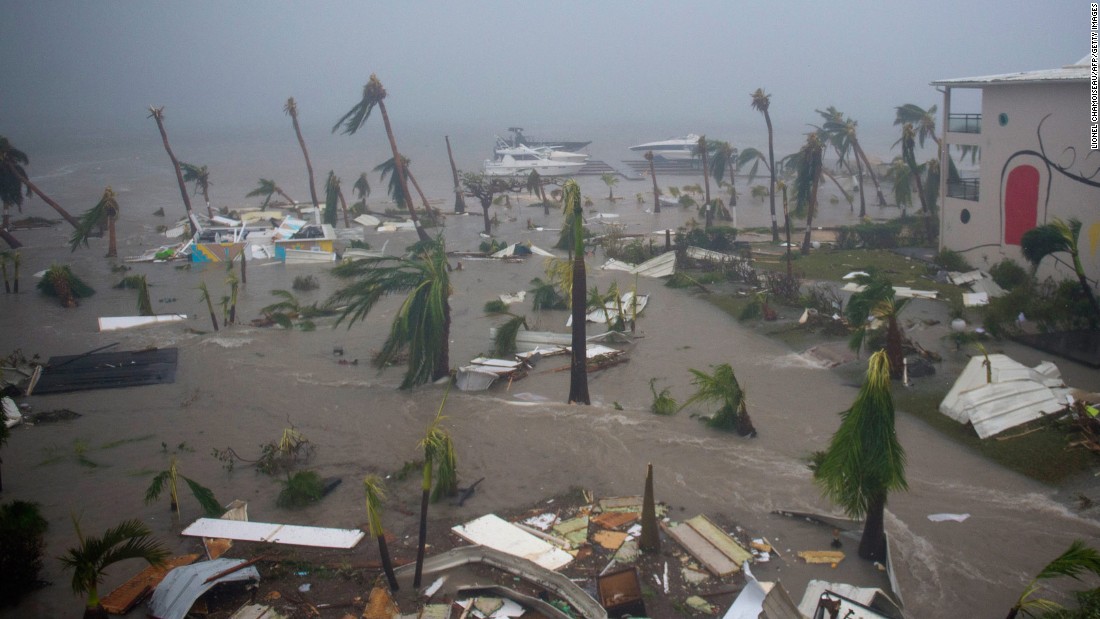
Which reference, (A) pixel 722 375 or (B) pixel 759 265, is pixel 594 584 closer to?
(A) pixel 722 375

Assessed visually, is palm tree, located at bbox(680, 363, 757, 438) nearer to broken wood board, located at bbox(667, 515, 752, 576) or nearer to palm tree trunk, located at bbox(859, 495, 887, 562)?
broken wood board, located at bbox(667, 515, 752, 576)

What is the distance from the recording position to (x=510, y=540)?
947 cm

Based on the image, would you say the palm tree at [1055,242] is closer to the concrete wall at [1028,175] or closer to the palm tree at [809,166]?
the concrete wall at [1028,175]

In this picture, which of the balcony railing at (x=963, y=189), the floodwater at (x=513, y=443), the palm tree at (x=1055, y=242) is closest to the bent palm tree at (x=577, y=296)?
the floodwater at (x=513, y=443)

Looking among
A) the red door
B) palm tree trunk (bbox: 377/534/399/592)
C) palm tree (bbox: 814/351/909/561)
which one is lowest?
palm tree trunk (bbox: 377/534/399/592)

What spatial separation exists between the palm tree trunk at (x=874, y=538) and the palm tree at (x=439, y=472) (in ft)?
15.8

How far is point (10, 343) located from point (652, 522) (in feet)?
58.8

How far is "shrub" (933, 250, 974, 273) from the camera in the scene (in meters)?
24.3

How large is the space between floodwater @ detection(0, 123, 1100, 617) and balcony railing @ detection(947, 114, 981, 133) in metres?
11.0

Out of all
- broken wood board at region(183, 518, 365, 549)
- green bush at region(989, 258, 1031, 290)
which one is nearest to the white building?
green bush at region(989, 258, 1031, 290)

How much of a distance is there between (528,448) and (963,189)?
1949 centimetres

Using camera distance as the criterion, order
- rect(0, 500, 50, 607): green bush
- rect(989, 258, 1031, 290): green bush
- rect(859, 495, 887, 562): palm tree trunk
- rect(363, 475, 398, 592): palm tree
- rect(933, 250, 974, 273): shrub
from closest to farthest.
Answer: rect(363, 475, 398, 592): palm tree
rect(0, 500, 50, 607): green bush
rect(859, 495, 887, 562): palm tree trunk
rect(989, 258, 1031, 290): green bush
rect(933, 250, 974, 273): shrub

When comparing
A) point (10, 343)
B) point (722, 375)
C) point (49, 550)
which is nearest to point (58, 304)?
point (10, 343)

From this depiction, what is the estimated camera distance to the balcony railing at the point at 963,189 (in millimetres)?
25031
